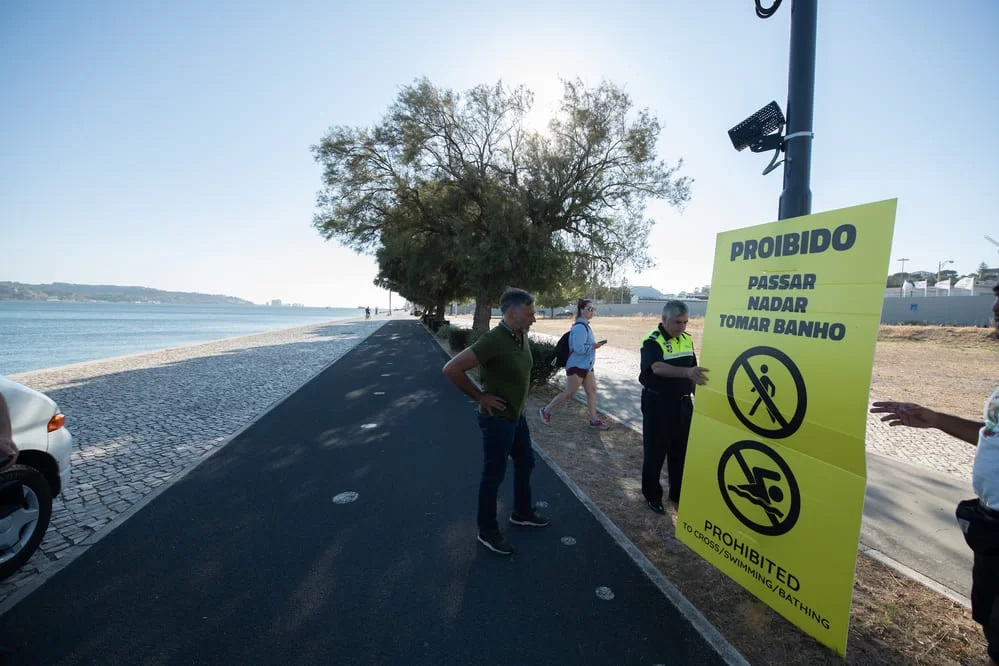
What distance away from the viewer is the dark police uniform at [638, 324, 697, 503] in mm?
3801

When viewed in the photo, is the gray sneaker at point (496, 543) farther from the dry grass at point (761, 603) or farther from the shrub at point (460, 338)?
the shrub at point (460, 338)

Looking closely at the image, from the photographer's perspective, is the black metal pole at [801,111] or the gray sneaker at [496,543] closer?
the black metal pole at [801,111]

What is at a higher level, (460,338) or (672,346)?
(672,346)

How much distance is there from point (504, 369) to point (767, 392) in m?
1.64

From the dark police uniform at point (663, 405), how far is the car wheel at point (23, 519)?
4.50 metres

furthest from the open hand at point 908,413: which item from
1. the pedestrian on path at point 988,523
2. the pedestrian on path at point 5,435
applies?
the pedestrian on path at point 5,435

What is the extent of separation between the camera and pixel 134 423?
6.78 metres

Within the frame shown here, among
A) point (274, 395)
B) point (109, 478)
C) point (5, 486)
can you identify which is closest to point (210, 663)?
point (5, 486)

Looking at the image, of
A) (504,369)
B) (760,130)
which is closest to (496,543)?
(504,369)

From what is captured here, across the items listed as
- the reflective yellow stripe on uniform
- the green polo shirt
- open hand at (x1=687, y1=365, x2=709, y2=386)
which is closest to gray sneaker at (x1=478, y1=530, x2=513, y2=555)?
the green polo shirt

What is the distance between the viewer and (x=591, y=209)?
48.6 feet

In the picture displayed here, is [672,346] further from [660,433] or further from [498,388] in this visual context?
[498,388]

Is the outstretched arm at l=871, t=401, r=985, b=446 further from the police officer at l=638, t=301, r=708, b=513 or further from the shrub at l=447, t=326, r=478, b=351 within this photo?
the shrub at l=447, t=326, r=478, b=351

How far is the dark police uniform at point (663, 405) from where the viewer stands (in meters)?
3.80
